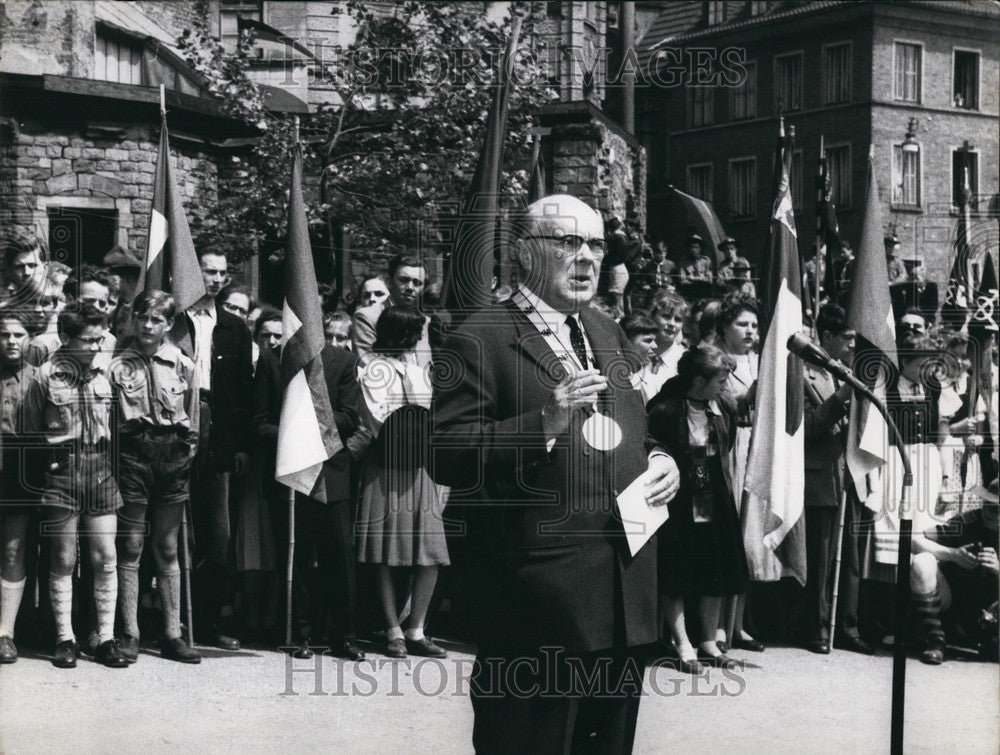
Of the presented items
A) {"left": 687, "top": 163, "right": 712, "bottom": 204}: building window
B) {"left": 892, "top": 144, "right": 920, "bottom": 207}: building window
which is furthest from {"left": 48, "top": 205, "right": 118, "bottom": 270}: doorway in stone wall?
{"left": 687, "top": 163, "right": 712, "bottom": 204}: building window

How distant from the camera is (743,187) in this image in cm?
3766

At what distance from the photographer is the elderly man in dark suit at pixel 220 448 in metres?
7.41

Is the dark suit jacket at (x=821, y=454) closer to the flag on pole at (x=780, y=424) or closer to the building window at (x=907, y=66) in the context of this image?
the flag on pole at (x=780, y=424)

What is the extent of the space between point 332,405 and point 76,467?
1360 millimetres

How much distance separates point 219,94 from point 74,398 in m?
6.63

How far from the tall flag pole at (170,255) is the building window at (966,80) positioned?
30539mm

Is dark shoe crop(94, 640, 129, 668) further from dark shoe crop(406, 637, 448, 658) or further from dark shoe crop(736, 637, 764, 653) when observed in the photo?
dark shoe crop(736, 637, 764, 653)

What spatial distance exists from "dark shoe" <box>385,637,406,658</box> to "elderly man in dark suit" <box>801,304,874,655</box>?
7.80 ft

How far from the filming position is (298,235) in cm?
750

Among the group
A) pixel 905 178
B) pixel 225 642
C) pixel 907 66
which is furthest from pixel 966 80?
pixel 225 642

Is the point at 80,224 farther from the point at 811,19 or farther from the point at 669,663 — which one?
the point at 811,19

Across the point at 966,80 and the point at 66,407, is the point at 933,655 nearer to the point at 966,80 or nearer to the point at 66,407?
the point at 66,407

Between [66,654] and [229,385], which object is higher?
[229,385]

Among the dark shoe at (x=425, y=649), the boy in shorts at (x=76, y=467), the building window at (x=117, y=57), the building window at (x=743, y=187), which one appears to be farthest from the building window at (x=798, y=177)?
the boy in shorts at (x=76, y=467)
